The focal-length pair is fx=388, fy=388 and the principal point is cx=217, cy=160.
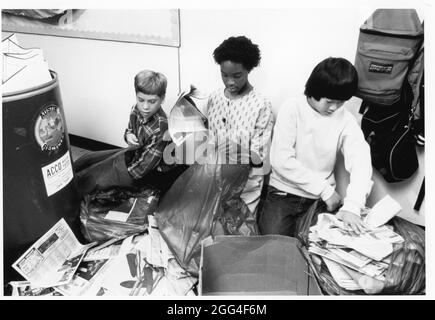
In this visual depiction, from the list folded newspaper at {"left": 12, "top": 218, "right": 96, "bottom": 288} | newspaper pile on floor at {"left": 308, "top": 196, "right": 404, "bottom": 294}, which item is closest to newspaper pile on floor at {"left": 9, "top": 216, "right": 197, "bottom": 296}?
folded newspaper at {"left": 12, "top": 218, "right": 96, "bottom": 288}

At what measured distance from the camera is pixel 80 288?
1.35 metres

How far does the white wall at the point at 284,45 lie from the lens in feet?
4.79

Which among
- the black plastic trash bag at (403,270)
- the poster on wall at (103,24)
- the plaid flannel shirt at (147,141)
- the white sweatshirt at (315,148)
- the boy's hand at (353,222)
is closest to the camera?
the black plastic trash bag at (403,270)

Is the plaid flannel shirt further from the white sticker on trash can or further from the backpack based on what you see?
the backpack

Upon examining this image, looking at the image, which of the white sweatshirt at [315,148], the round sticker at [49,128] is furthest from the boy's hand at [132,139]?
the white sweatshirt at [315,148]

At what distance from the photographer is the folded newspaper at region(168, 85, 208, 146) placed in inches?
53.8

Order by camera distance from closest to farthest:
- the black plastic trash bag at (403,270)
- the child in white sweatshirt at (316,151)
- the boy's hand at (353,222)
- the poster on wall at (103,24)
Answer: the black plastic trash bag at (403,270), the boy's hand at (353,222), the child in white sweatshirt at (316,151), the poster on wall at (103,24)

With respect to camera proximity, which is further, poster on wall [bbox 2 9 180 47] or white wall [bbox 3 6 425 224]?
poster on wall [bbox 2 9 180 47]

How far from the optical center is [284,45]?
1.56m

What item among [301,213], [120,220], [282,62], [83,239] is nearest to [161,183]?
[120,220]

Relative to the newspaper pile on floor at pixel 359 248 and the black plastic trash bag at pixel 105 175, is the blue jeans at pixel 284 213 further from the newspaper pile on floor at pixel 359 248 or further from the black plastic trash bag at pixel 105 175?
the black plastic trash bag at pixel 105 175

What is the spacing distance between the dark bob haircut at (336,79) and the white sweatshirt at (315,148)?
13 cm

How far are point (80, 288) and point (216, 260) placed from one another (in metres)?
0.48

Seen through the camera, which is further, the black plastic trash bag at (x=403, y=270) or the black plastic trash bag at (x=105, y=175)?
the black plastic trash bag at (x=105, y=175)
